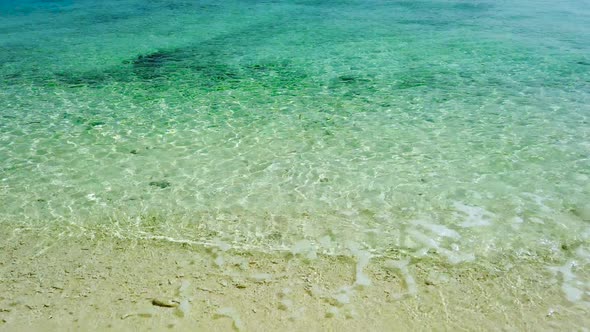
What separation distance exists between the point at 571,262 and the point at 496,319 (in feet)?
4.55

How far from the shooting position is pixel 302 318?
4.14m

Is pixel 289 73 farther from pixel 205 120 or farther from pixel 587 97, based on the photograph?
pixel 587 97

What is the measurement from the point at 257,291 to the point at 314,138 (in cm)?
380

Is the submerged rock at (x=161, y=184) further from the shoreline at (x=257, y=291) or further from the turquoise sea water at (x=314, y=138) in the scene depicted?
the shoreline at (x=257, y=291)

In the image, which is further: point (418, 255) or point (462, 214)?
point (462, 214)

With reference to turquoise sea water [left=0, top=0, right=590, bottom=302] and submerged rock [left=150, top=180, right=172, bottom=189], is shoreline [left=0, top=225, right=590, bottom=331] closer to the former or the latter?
turquoise sea water [left=0, top=0, right=590, bottom=302]

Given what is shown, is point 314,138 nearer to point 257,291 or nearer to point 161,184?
point 161,184

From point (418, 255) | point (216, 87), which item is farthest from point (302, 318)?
point (216, 87)

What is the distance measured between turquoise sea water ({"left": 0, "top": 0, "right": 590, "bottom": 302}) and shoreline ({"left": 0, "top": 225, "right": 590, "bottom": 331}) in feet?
0.96

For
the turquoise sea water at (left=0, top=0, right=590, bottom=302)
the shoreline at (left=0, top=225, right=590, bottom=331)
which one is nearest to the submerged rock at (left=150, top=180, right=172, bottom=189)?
the turquoise sea water at (left=0, top=0, right=590, bottom=302)

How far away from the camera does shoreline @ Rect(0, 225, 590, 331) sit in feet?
13.4

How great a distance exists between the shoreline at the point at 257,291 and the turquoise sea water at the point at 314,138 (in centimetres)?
29

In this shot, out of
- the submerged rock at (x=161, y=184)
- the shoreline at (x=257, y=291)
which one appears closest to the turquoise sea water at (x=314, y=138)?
the submerged rock at (x=161, y=184)

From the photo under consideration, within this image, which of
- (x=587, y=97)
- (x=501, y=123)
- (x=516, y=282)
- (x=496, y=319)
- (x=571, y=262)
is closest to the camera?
(x=496, y=319)
